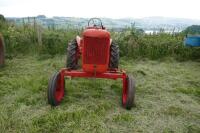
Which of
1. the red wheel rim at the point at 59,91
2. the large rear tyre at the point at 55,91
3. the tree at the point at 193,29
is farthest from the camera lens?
the tree at the point at 193,29

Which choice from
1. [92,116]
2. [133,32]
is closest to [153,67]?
[133,32]

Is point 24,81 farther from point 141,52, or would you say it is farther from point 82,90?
point 141,52

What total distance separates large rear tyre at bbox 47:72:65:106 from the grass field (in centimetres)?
11

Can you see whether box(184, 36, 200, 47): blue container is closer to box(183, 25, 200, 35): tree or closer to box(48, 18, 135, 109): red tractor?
box(183, 25, 200, 35): tree

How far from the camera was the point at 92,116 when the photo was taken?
514 cm

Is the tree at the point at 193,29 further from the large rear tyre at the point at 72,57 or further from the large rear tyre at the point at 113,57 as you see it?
the large rear tyre at the point at 72,57

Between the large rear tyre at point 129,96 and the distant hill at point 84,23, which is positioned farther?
the distant hill at point 84,23

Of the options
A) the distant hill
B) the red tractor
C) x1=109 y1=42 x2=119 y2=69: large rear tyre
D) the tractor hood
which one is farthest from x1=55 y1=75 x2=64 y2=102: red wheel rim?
the distant hill

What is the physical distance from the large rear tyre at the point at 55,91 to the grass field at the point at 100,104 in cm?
11

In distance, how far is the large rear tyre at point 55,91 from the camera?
556cm

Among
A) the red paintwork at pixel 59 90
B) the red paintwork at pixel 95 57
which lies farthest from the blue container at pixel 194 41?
the red paintwork at pixel 59 90

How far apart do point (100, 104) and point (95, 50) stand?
2.85ft

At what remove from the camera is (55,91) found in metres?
5.72

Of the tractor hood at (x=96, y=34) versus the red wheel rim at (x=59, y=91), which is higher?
the tractor hood at (x=96, y=34)
